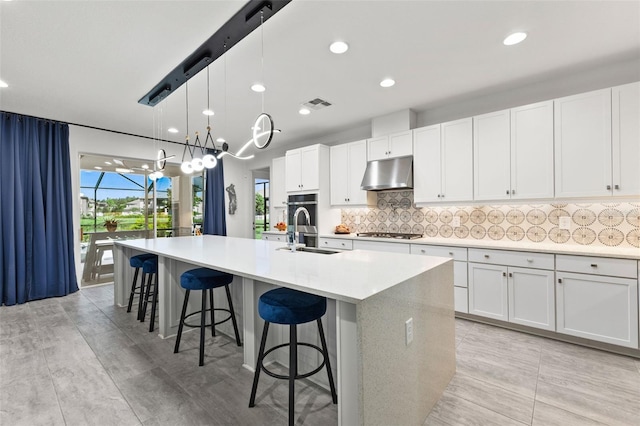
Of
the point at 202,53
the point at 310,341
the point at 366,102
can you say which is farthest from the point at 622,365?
the point at 202,53

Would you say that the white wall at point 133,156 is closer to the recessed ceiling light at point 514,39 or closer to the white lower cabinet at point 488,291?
the white lower cabinet at point 488,291

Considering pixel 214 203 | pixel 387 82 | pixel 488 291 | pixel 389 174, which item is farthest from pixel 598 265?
pixel 214 203

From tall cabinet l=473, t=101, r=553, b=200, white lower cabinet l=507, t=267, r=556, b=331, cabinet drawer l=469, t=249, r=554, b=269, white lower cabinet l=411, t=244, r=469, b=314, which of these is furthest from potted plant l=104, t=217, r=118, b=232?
white lower cabinet l=507, t=267, r=556, b=331

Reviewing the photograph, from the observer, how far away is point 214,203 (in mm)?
6441

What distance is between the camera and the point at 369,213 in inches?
192

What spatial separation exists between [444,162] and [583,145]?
4.33 feet

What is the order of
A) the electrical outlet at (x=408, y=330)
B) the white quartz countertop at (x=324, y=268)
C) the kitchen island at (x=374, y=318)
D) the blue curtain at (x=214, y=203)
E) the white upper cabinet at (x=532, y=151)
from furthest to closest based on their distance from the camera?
1. the blue curtain at (x=214, y=203)
2. the white upper cabinet at (x=532, y=151)
3. the electrical outlet at (x=408, y=330)
4. the white quartz countertop at (x=324, y=268)
5. the kitchen island at (x=374, y=318)

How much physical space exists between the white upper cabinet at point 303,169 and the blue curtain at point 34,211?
3474 millimetres

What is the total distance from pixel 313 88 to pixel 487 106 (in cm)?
219

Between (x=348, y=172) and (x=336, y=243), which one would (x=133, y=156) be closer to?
(x=348, y=172)

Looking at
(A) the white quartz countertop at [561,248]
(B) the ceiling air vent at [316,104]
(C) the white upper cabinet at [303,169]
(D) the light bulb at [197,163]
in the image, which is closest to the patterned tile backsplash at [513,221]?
(A) the white quartz countertop at [561,248]

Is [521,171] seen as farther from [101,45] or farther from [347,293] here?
[101,45]

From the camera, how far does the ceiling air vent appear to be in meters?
3.76

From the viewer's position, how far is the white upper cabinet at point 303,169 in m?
4.92
